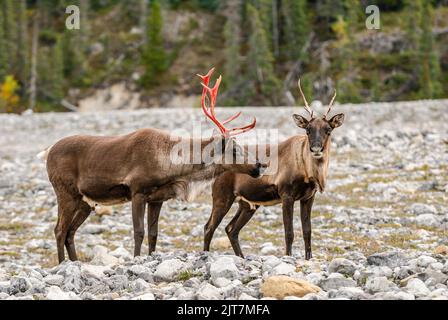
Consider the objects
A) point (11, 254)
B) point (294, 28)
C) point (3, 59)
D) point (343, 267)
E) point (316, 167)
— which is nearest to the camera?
point (343, 267)

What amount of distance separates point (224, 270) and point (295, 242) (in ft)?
17.8

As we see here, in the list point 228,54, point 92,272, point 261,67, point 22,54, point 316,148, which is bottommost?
point 92,272

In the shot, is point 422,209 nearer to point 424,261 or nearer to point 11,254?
point 424,261

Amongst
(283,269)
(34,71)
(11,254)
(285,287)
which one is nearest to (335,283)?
(285,287)

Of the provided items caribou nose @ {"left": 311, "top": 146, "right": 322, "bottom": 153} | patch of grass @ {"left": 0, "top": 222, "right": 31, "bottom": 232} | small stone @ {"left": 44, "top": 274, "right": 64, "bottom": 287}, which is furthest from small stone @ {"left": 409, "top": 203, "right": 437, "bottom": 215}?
small stone @ {"left": 44, "top": 274, "right": 64, "bottom": 287}

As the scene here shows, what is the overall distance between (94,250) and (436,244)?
601 cm

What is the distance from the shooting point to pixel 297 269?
909 cm

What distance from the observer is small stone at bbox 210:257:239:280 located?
8.70 m

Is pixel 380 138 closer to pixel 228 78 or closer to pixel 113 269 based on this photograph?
pixel 113 269

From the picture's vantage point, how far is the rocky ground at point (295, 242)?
8.16 m

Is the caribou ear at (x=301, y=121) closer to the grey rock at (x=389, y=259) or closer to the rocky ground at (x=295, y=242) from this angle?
the rocky ground at (x=295, y=242)

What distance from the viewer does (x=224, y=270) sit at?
8.73 meters

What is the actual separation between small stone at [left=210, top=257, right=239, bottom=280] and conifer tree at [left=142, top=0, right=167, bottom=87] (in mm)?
83799

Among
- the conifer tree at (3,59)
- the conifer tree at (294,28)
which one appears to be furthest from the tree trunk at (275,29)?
the conifer tree at (3,59)
